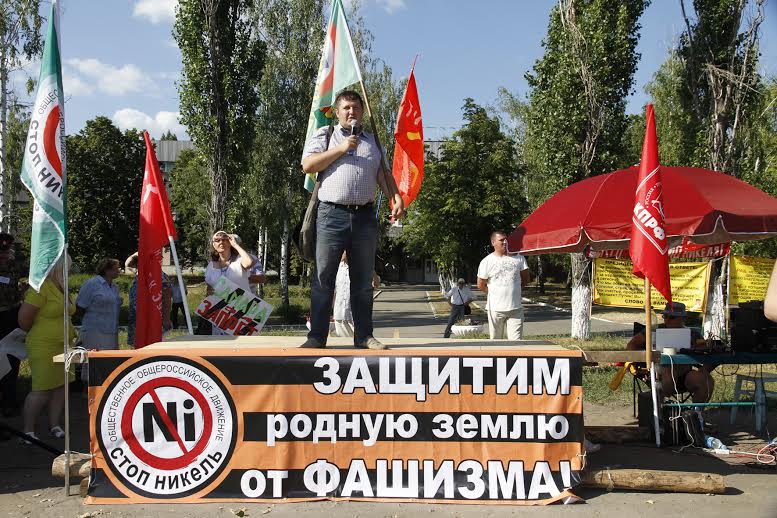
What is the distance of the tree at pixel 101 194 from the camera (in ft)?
141

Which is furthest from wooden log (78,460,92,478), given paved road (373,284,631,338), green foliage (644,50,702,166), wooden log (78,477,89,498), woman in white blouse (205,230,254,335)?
green foliage (644,50,702,166)

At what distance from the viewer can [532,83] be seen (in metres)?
19.6

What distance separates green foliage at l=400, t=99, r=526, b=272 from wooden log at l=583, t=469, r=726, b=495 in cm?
2261

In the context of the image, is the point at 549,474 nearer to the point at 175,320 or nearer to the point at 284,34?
the point at 175,320

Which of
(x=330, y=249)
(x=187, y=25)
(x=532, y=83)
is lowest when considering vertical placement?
(x=330, y=249)

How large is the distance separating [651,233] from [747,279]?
1115cm

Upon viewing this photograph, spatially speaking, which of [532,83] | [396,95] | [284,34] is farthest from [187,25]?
[396,95]

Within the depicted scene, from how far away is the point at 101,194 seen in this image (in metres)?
43.4

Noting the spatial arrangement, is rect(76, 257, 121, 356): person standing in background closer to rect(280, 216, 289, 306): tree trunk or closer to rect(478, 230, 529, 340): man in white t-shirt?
rect(478, 230, 529, 340): man in white t-shirt

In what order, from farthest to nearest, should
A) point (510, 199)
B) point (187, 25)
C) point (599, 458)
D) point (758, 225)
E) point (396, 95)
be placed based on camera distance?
point (396, 95) → point (510, 199) → point (187, 25) → point (758, 225) → point (599, 458)

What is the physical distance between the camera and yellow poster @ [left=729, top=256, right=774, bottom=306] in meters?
15.1

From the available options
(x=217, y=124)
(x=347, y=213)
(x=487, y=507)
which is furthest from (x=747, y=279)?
(x=217, y=124)

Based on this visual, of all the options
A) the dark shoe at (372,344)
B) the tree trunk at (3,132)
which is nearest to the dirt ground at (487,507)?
the dark shoe at (372,344)

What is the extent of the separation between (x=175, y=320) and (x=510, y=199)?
1427cm
